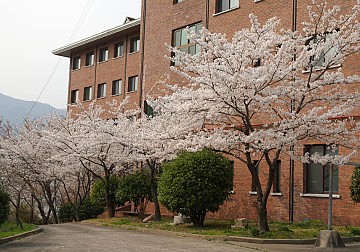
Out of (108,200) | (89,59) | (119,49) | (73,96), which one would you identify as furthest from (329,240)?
(73,96)

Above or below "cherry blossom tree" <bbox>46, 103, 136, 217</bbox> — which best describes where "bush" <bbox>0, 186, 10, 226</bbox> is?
below

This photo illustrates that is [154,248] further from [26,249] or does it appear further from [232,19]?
[232,19]

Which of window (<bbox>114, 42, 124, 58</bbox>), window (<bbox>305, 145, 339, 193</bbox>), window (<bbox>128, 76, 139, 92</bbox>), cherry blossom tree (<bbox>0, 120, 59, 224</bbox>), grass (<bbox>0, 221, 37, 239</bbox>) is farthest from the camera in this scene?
window (<bbox>114, 42, 124, 58</bbox>)

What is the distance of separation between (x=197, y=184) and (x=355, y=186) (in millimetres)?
5553

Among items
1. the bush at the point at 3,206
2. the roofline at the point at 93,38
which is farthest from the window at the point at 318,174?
the roofline at the point at 93,38

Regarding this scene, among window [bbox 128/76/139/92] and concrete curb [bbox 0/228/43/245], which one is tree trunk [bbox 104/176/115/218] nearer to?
concrete curb [bbox 0/228/43/245]

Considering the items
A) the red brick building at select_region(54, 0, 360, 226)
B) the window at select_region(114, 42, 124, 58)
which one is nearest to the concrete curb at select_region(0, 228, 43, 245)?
the red brick building at select_region(54, 0, 360, 226)

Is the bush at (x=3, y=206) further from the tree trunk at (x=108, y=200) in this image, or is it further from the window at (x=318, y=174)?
the tree trunk at (x=108, y=200)

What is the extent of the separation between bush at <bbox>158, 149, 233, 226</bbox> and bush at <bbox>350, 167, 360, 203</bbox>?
4562 mm

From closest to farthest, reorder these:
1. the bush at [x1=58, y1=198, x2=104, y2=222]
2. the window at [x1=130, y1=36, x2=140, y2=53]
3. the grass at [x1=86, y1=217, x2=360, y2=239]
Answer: the grass at [x1=86, y1=217, x2=360, y2=239], the bush at [x1=58, y1=198, x2=104, y2=222], the window at [x1=130, y1=36, x2=140, y2=53]

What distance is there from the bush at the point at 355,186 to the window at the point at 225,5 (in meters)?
Result: 11.8

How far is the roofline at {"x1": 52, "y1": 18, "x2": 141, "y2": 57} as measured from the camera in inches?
1556

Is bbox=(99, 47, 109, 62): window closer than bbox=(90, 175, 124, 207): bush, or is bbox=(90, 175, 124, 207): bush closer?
bbox=(90, 175, 124, 207): bush

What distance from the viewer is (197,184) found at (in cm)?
2066
